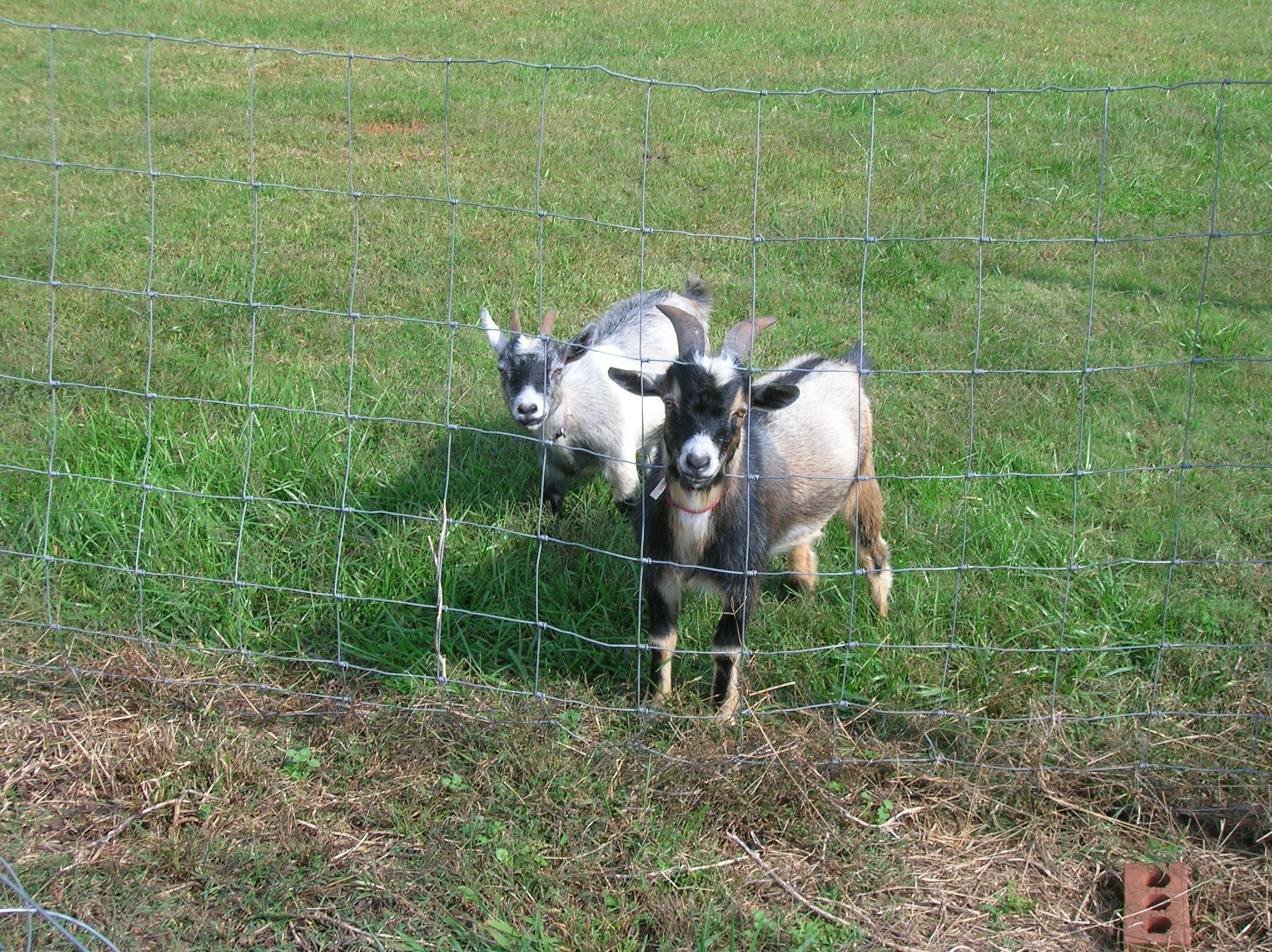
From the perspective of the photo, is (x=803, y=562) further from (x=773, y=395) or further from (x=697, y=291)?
(x=697, y=291)

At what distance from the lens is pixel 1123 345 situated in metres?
5.82

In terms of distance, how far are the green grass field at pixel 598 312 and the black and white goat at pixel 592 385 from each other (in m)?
0.27

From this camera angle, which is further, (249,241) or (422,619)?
(249,241)

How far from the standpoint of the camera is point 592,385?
5520 mm

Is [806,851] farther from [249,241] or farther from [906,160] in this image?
[906,160]

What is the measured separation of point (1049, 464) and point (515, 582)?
2.40 meters

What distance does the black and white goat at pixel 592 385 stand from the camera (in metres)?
4.79

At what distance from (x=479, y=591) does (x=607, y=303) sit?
2737 millimetres

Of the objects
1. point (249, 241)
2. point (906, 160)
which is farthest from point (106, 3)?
point (906, 160)

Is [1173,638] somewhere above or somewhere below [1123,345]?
below

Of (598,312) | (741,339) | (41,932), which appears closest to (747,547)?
(741,339)

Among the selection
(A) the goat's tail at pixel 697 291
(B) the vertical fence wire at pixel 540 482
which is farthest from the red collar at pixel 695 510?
(A) the goat's tail at pixel 697 291

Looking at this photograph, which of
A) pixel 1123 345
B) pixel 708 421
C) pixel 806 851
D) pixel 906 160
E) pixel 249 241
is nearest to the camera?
pixel 806 851

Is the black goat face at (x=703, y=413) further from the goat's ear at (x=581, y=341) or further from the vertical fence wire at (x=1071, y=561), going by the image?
the goat's ear at (x=581, y=341)
